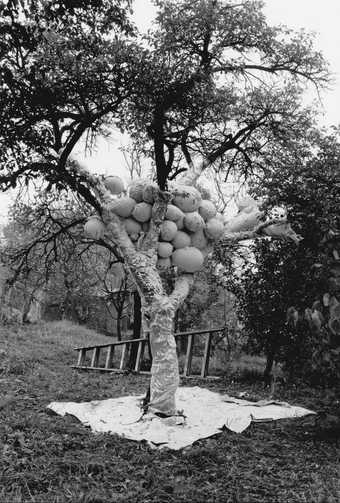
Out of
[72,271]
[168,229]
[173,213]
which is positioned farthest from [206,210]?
[72,271]

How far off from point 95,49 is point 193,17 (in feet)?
6.99

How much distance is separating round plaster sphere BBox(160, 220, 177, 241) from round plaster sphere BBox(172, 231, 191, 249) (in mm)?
109

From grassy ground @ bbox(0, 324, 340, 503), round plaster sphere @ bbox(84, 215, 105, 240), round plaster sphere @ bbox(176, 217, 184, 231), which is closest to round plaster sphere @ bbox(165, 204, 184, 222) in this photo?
round plaster sphere @ bbox(176, 217, 184, 231)

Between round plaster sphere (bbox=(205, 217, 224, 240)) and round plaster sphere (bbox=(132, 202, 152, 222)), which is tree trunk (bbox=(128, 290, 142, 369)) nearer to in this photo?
round plaster sphere (bbox=(205, 217, 224, 240))

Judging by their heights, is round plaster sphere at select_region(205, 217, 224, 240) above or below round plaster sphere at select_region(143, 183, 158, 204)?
below

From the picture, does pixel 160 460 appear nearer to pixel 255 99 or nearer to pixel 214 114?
pixel 214 114

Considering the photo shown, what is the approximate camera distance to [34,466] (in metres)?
3.87

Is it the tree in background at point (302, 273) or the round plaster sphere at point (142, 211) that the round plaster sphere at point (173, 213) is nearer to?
the round plaster sphere at point (142, 211)

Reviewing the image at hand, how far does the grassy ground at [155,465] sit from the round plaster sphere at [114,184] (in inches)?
132

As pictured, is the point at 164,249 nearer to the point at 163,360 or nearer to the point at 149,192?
the point at 149,192

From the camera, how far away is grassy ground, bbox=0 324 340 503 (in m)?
3.43

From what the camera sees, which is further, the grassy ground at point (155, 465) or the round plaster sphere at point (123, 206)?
the round plaster sphere at point (123, 206)

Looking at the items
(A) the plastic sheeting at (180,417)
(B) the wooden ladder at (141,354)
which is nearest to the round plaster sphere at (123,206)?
(A) the plastic sheeting at (180,417)

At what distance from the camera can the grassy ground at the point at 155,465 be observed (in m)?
3.43
